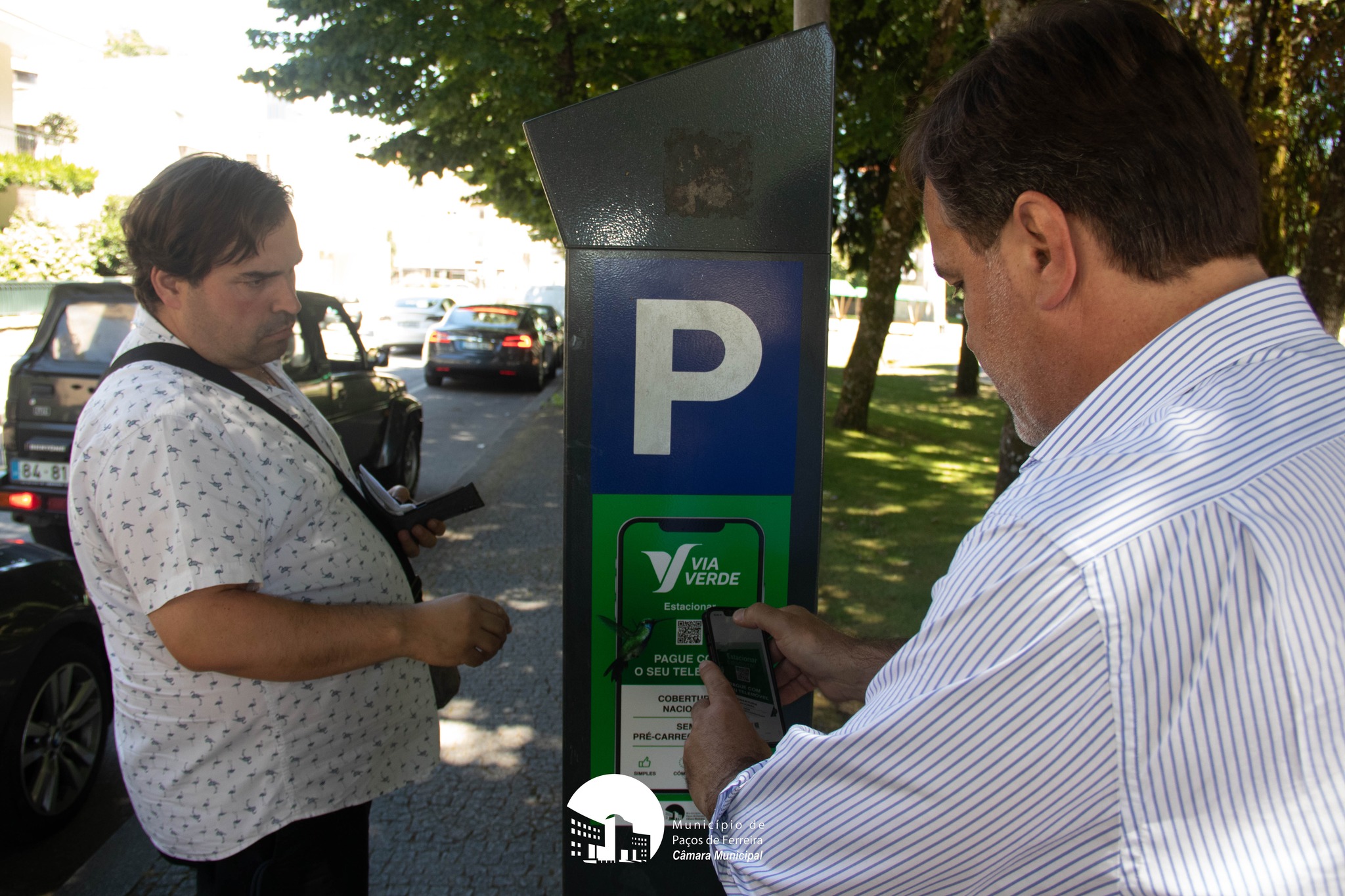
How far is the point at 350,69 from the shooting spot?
33.0ft

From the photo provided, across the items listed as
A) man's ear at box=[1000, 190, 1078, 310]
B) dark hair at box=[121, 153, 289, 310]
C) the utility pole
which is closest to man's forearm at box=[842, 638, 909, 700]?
man's ear at box=[1000, 190, 1078, 310]

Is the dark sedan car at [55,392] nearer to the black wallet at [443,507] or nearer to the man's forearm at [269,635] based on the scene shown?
the black wallet at [443,507]

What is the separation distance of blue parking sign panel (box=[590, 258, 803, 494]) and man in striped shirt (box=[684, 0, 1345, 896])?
730 millimetres

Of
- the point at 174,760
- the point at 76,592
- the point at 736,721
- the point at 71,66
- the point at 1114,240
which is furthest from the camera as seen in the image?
the point at 71,66

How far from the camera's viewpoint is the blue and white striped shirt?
871 millimetres

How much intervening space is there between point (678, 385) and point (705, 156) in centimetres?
46

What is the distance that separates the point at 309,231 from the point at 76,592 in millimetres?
42280

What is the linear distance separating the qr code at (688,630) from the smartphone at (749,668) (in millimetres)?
142

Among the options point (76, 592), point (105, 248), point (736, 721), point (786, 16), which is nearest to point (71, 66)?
point (105, 248)

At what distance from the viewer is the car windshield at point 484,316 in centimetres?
1667

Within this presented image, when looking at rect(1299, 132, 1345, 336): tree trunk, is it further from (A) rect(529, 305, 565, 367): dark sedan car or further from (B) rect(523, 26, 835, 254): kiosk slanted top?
(A) rect(529, 305, 565, 367): dark sedan car

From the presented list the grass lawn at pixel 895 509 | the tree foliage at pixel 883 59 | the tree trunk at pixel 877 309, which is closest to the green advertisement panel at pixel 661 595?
the grass lawn at pixel 895 509

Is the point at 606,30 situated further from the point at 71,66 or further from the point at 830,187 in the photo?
the point at 71,66

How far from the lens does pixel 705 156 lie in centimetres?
196
